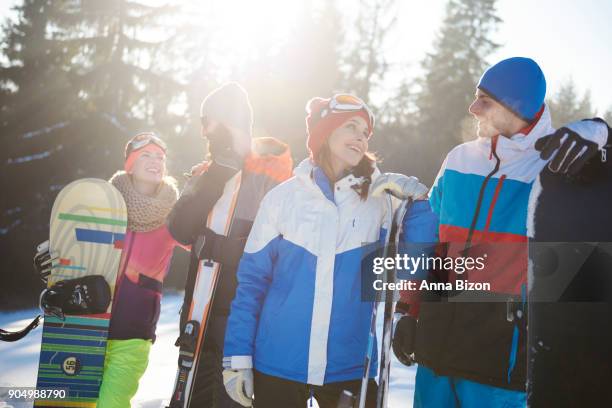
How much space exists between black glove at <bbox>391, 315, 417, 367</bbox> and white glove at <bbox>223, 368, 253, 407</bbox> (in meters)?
0.72

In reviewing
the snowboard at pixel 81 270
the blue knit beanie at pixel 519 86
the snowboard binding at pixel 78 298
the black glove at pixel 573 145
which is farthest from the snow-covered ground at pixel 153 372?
the black glove at pixel 573 145

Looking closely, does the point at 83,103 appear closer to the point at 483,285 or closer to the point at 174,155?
the point at 174,155

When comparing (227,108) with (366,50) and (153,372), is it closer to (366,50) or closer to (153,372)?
(153,372)

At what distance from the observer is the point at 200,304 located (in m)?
2.94

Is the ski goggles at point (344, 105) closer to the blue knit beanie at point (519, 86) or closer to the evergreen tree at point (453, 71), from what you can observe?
the blue knit beanie at point (519, 86)

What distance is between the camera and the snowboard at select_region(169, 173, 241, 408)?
286cm

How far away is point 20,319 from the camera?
354 inches

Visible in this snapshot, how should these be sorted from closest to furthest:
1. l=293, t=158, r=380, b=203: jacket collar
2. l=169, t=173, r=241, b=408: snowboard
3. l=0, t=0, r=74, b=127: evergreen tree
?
l=293, t=158, r=380, b=203: jacket collar < l=169, t=173, r=241, b=408: snowboard < l=0, t=0, r=74, b=127: evergreen tree

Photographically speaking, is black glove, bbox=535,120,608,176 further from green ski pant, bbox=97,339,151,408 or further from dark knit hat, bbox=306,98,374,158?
green ski pant, bbox=97,339,151,408

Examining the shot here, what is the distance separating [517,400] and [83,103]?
13836mm

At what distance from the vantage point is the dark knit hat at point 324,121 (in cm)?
244

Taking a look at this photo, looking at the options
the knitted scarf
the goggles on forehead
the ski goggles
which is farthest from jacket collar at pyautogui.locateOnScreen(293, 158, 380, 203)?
the goggles on forehead

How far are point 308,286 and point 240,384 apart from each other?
1.74 ft

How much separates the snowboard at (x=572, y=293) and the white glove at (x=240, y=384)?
1.16m
